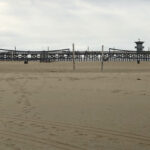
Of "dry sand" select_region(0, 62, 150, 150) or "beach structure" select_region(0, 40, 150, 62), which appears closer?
"dry sand" select_region(0, 62, 150, 150)

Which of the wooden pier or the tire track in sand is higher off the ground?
the wooden pier

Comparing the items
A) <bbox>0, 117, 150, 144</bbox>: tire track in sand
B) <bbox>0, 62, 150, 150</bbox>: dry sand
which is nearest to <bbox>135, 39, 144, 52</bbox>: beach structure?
<bbox>0, 62, 150, 150</bbox>: dry sand

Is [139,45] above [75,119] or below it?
above

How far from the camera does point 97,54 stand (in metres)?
34.0

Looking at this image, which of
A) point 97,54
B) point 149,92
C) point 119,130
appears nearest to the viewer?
point 119,130

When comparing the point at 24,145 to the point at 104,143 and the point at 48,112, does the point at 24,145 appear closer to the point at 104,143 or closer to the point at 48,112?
the point at 104,143

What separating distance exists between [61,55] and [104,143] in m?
29.0

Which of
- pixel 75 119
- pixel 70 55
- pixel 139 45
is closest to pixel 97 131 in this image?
pixel 75 119

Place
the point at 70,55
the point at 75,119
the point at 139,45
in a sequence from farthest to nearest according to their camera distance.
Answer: the point at 139,45 → the point at 70,55 → the point at 75,119

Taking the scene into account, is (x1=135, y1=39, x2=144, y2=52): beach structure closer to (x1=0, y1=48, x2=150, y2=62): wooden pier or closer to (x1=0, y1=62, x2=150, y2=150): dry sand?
(x1=0, y1=48, x2=150, y2=62): wooden pier

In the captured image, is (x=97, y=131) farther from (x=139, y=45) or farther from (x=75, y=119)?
(x=139, y=45)

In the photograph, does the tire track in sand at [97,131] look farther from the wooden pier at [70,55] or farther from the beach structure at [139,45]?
the beach structure at [139,45]

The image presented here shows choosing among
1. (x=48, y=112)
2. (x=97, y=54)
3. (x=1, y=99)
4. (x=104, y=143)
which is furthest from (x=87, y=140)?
(x=97, y=54)

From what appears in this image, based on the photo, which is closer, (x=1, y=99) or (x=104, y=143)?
(x=104, y=143)
